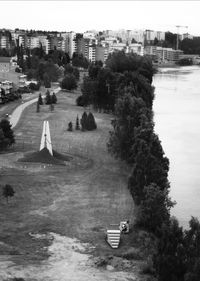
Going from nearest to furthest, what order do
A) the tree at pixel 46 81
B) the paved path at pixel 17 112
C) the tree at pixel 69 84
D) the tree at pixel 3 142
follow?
the tree at pixel 3 142
the paved path at pixel 17 112
the tree at pixel 69 84
the tree at pixel 46 81

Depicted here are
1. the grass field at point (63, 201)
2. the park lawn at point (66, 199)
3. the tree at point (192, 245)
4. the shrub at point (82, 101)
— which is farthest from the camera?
the shrub at point (82, 101)

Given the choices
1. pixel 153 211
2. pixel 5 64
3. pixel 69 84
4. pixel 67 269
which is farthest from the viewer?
pixel 5 64

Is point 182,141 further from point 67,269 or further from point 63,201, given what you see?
point 67,269

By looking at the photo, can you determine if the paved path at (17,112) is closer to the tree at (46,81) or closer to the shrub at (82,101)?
the shrub at (82,101)

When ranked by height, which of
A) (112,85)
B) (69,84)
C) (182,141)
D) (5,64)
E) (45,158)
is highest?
(5,64)

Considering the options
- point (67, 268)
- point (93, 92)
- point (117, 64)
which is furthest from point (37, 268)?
point (117, 64)

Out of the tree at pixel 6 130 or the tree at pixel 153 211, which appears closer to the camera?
the tree at pixel 153 211

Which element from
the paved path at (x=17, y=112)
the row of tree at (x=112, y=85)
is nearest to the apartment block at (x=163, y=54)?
the row of tree at (x=112, y=85)

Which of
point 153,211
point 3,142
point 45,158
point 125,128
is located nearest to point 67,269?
point 153,211
